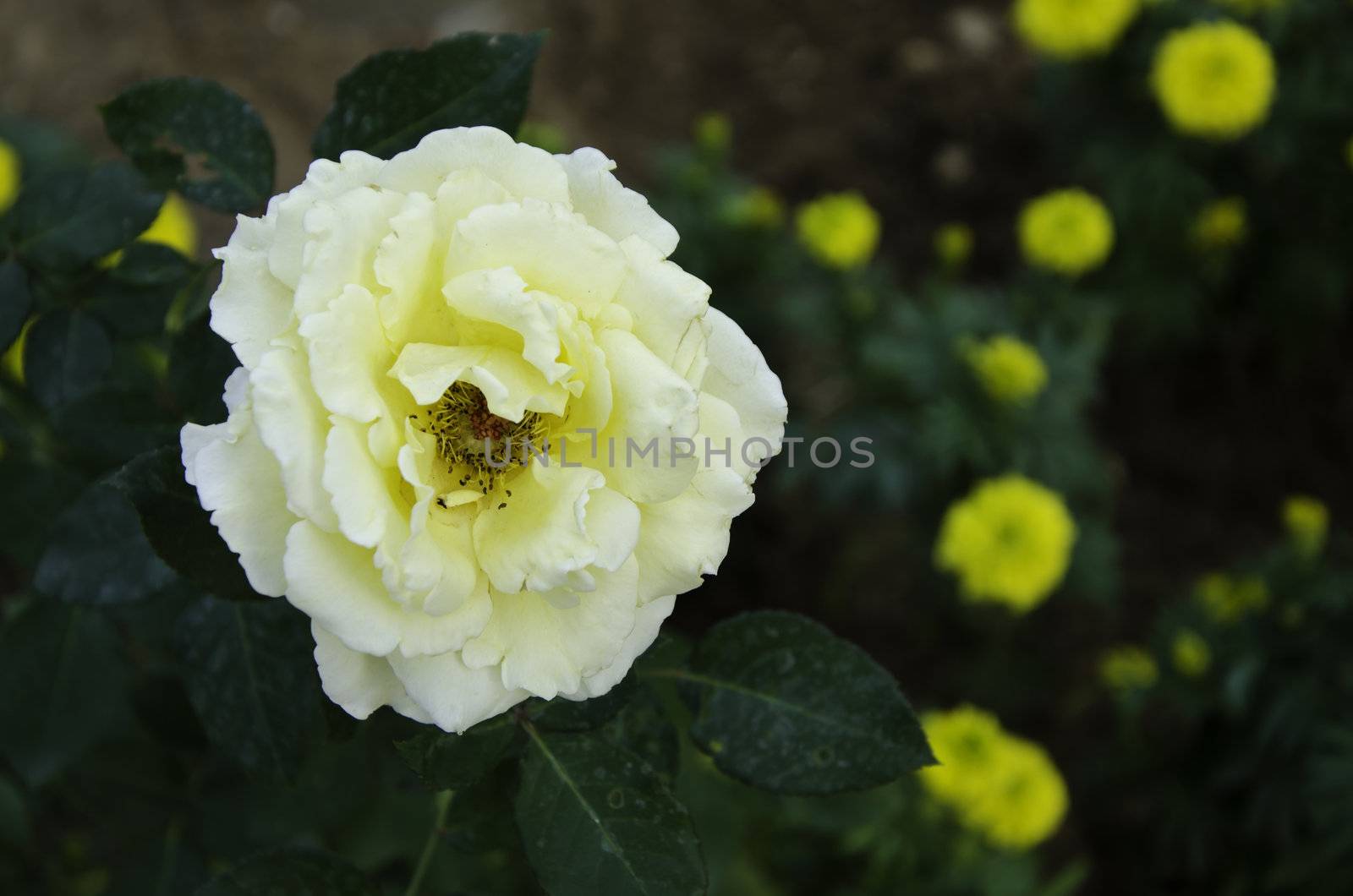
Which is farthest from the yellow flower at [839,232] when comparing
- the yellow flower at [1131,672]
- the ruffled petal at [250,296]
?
the ruffled petal at [250,296]

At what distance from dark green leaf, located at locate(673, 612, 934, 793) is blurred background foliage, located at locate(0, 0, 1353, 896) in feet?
0.54

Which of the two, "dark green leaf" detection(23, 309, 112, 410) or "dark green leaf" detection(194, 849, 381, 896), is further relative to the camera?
"dark green leaf" detection(23, 309, 112, 410)

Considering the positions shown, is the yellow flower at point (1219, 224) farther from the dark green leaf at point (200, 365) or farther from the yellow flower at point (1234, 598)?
the dark green leaf at point (200, 365)

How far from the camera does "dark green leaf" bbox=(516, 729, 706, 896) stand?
0.70 metres

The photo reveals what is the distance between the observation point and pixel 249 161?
0.86m

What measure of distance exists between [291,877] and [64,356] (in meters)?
0.44

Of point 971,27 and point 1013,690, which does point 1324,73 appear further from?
point 1013,690

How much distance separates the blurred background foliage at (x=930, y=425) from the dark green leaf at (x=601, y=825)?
0.10 meters

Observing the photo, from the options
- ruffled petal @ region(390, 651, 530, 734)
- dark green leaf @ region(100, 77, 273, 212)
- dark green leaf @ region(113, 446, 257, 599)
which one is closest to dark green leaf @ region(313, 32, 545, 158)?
dark green leaf @ region(100, 77, 273, 212)

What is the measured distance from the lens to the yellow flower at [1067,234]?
214cm

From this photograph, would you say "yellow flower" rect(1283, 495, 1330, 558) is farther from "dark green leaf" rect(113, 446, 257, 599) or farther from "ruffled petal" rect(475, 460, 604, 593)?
"dark green leaf" rect(113, 446, 257, 599)

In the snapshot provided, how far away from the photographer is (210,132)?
0.86 meters

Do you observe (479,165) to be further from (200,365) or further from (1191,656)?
(1191,656)

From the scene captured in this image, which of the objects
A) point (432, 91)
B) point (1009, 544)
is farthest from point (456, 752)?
point (1009, 544)
